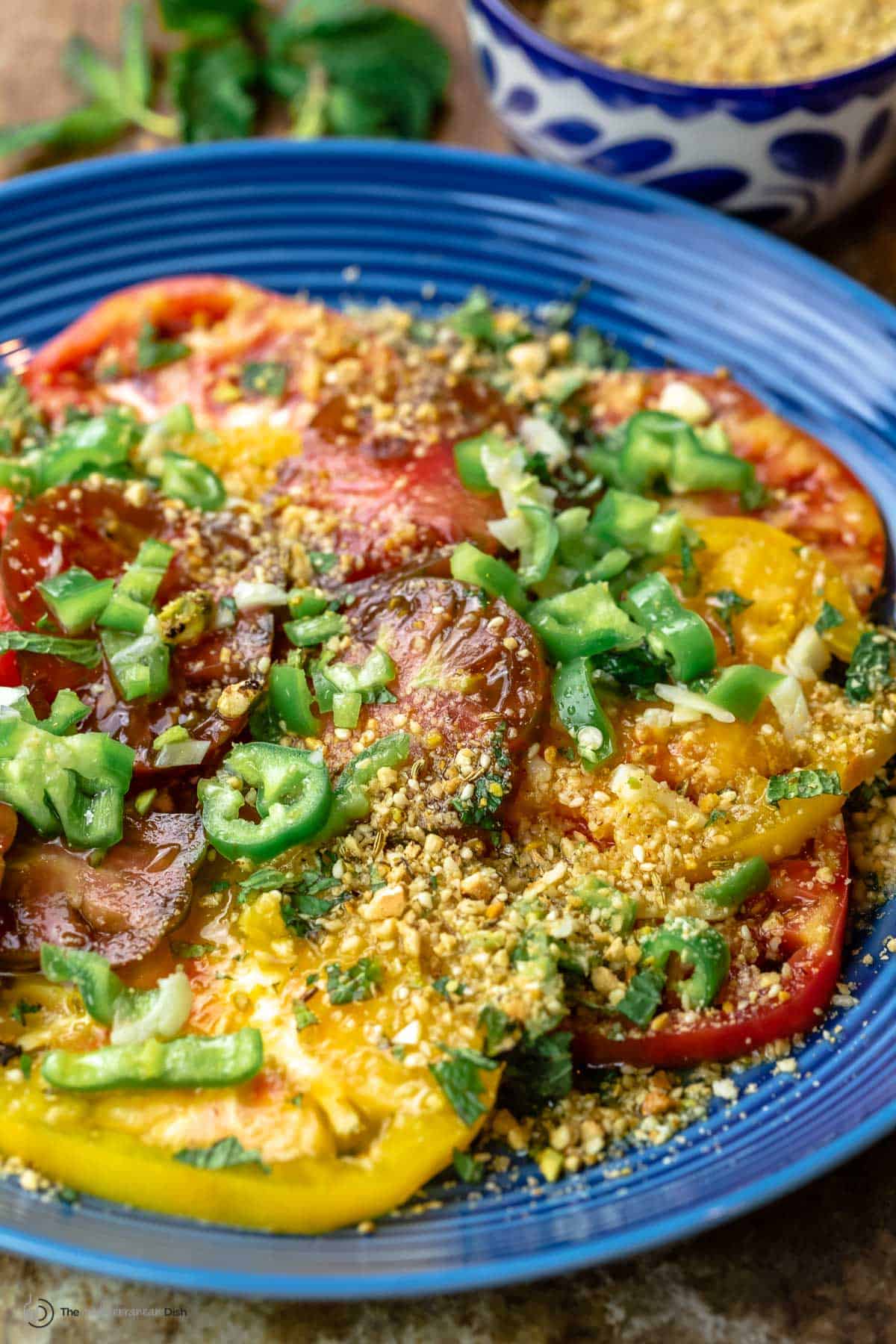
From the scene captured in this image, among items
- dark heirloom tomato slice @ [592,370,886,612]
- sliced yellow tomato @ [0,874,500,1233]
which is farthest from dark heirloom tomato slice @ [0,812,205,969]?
dark heirloom tomato slice @ [592,370,886,612]

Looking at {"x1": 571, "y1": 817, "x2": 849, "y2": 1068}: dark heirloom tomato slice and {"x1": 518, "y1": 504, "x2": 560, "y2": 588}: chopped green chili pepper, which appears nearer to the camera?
{"x1": 571, "y1": 817, "x2": 849, "y2": 1068}: dark heirloom tomato slice

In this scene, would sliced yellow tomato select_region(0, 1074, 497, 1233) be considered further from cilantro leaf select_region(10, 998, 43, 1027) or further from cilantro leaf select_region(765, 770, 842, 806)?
cilantro leaf select_region(765, 770, 842, 806)

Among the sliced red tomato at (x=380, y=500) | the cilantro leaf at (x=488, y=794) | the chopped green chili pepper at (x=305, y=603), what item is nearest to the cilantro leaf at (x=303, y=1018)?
the cilantro leaf at (x=488, y=794)

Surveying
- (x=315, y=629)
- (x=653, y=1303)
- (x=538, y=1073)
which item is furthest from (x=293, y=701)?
(x=653, y=1303)

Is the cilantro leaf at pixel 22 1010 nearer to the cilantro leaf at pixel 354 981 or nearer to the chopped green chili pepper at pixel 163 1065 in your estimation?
the chopped green chili pepper at pixel 163 1065

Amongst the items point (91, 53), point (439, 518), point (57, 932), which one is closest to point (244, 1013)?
point (57, 932)

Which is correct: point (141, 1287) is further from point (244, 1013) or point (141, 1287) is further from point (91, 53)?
point (91, 53)
